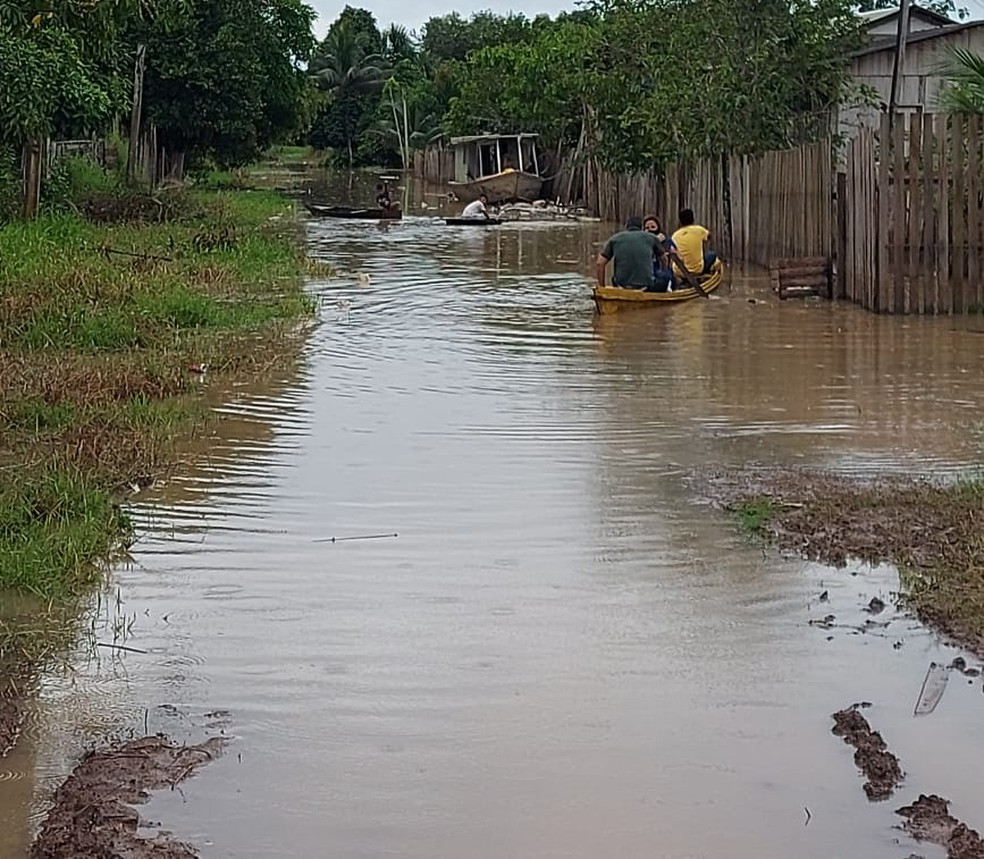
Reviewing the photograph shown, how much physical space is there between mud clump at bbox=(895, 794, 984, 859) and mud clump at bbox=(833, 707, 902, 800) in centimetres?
12

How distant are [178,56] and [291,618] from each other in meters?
34.8

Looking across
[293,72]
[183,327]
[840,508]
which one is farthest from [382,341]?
[293,72]

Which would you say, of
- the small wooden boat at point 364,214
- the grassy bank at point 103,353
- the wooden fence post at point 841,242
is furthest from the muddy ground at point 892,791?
the small wooden boat at point 364,214

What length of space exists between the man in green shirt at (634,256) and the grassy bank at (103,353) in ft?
12.0

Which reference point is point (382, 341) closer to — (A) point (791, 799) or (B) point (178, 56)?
(A) point (791, 799)

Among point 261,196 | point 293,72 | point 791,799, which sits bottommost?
point 791,799

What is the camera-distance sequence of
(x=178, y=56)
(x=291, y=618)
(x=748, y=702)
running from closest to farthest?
(x=748, y=702)
(x=291, y=618)
(x=178, y=56)

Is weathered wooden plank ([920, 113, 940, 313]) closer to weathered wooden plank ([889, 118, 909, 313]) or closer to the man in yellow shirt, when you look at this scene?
weathered wooden plank ([889, 118, 909, 313])

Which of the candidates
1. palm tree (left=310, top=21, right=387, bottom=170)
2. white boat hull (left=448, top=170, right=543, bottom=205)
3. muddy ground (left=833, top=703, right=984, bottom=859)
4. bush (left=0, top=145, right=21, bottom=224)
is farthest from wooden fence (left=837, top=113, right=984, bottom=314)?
palm tree (left=310, top=21, right=387, bottom=170)

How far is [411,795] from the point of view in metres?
4.63

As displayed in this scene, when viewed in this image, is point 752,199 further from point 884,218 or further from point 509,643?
point 509,643

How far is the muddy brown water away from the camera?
4.51 m

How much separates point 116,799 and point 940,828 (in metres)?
2.34

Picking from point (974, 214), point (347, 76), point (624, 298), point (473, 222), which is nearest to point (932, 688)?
point (974, 214)
